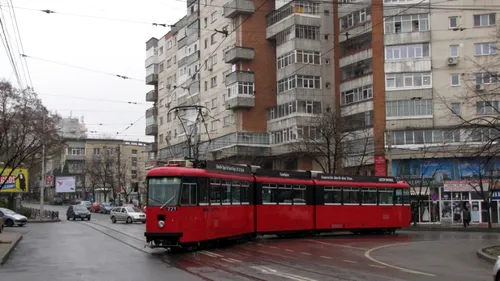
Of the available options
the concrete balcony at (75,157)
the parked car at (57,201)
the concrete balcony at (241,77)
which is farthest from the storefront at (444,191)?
the concrete balcony at (75,157)

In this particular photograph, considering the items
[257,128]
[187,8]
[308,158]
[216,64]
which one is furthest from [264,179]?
[187,8]

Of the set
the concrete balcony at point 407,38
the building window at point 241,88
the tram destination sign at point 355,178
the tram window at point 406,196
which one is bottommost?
the tram window at point 406,196

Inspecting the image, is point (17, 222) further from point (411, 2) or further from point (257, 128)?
point (411, 2)

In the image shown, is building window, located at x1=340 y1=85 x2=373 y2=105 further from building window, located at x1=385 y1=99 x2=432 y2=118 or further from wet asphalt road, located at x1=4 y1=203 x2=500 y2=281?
wet asphalt road, located at x1=4 y1=203 x2=500 y2=281

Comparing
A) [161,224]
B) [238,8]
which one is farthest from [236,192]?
[238,8]

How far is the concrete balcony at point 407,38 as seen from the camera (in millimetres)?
51781

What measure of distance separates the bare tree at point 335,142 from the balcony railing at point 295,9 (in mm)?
12288

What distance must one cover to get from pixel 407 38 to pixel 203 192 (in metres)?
37.0

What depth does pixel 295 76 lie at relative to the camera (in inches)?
2224

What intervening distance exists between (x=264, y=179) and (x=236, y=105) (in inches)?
1333

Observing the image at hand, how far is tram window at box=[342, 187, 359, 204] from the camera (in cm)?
3092

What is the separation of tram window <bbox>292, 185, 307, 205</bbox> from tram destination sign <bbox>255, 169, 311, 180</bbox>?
21.7 inches

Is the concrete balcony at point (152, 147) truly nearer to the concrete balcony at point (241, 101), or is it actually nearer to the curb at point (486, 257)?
the concrete balcony at point (241, 101)

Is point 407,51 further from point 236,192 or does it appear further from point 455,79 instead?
point 236,192
